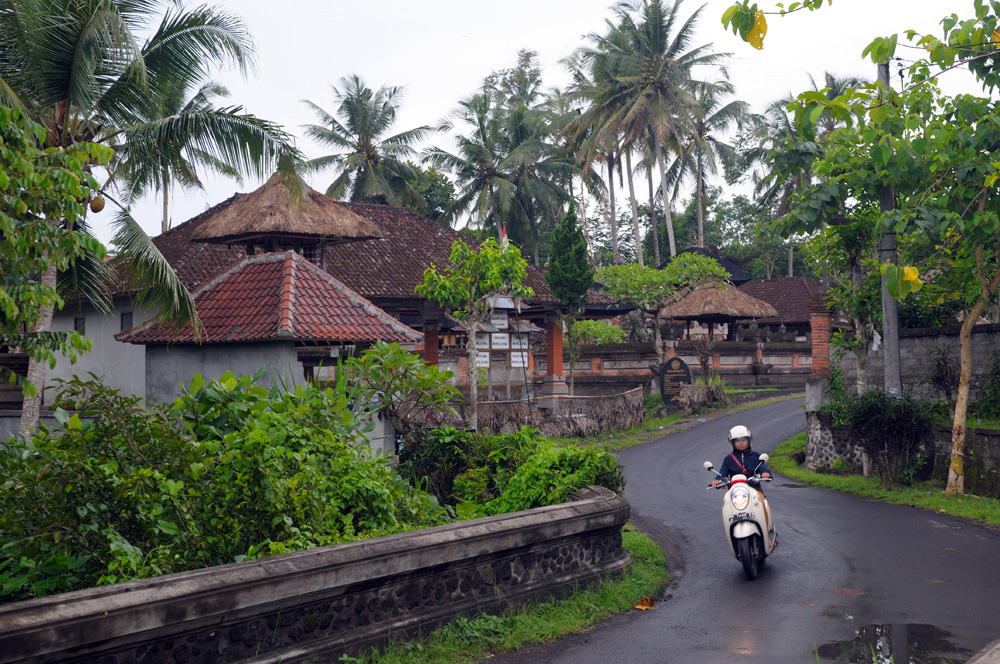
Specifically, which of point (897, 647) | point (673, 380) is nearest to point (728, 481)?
point (897, 647)

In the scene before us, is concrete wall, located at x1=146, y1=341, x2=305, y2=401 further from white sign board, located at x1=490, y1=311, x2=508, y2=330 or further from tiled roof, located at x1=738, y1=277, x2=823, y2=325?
tiled roof, located at x1=738, y1=277, x2=823, y2=325

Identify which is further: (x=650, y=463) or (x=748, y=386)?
(x=748, y=386)

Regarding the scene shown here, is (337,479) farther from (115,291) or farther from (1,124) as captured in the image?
(115,291)

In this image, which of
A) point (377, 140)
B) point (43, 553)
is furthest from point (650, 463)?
point (377, 140)

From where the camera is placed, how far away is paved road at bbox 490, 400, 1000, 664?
6270 mm

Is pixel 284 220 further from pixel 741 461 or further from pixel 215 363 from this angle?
pixel 741 461

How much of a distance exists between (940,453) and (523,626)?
10248 mm

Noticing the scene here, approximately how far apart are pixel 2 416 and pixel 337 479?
35.5 feet

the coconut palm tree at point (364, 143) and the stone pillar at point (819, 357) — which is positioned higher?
the coconut palm tree at point (364, 143)

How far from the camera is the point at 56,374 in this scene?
20.4 m

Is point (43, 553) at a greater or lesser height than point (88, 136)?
lesser

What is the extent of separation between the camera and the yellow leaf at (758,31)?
5930 mm

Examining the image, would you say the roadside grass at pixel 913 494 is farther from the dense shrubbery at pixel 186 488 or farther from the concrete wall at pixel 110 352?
the concrete wall at pixel 110 352

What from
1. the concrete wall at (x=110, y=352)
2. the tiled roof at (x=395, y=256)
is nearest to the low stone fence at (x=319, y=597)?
the concrete wall at (x=110, y=352)
